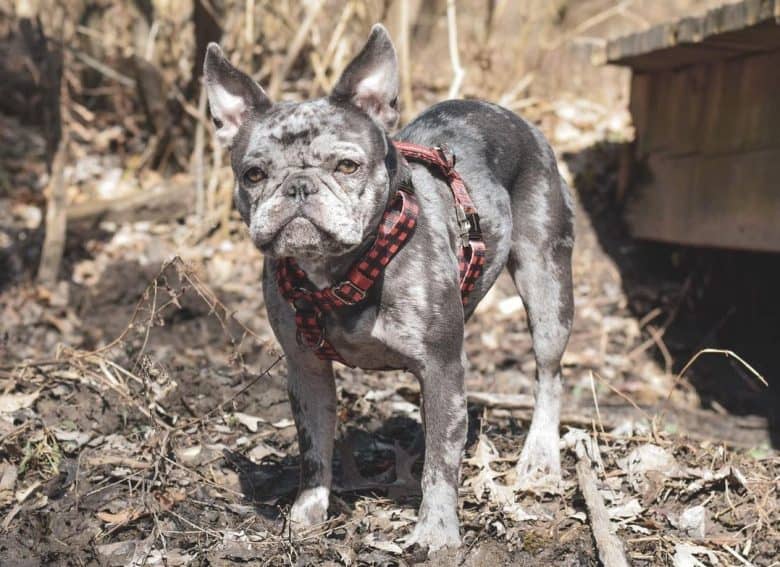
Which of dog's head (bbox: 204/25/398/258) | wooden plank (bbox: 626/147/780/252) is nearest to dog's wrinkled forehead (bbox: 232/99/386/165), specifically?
dog's head (bbox: 204/25/398/258)

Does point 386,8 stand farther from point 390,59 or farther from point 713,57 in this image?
point 390,59

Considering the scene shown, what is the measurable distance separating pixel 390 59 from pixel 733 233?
5045 millimetres

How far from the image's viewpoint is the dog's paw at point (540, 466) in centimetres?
442

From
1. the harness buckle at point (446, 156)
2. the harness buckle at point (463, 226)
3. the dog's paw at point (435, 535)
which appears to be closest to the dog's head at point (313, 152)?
the harness buckle at point (446, 156)

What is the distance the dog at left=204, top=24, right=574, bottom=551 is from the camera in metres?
3.47

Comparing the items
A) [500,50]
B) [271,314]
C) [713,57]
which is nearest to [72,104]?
[500,50]

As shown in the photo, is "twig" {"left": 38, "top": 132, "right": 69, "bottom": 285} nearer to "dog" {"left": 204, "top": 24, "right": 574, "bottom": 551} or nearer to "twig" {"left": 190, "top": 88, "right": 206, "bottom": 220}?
"twig" {"left": 190, "top": 88, "right": 206, "bottom": 220}

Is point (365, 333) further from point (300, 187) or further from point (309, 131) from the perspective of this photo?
point (309, 131)

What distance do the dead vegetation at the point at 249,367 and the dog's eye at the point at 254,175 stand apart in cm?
109

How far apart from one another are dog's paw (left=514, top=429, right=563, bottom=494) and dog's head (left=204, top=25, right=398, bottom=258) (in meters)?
1.62

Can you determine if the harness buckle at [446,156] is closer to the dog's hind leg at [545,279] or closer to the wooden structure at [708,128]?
the dog's hind leg at [545,279]

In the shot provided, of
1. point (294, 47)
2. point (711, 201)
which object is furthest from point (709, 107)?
point (294, 47)

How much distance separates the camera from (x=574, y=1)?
13.0 meters

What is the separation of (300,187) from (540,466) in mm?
2026
